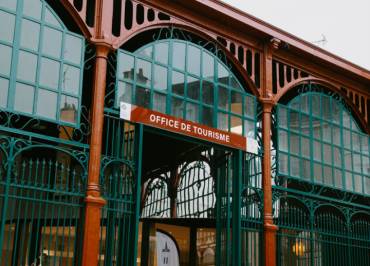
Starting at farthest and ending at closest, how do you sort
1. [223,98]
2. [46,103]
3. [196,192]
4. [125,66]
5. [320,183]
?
1. [196,192]
2. [320,183]
3. [223,98]
4. [125,66]
5. [46,103]

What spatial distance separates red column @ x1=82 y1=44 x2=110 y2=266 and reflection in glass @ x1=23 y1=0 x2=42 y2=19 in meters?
1.07

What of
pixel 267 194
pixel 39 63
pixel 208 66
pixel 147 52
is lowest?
pixel 267 194

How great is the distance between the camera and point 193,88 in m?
11.4

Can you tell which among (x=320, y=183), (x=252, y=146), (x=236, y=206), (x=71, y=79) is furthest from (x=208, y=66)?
(x=320, y=183)

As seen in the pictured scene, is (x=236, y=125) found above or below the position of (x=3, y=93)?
above

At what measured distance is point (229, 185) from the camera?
11.9 m

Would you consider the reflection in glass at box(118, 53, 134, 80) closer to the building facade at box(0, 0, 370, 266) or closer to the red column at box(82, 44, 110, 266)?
the building facade at box(0, 0, 370, 266)

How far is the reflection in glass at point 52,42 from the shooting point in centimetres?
955

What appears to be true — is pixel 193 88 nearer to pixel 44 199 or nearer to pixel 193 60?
pixel 193 60

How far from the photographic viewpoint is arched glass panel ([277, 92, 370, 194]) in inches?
512

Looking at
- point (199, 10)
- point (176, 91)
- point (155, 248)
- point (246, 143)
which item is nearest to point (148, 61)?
point (176, 91)

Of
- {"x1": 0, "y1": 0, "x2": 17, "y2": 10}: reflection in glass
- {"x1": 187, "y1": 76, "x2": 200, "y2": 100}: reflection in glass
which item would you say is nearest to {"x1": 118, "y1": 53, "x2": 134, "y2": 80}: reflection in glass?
{"x1": 187, "y1": 76, "x2": 200, "y2": 100}: reflection in glass

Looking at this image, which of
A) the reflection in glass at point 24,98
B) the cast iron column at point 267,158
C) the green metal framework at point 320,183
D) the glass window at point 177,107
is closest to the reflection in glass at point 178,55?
the glass window at point 177,107

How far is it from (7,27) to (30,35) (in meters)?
0.39
